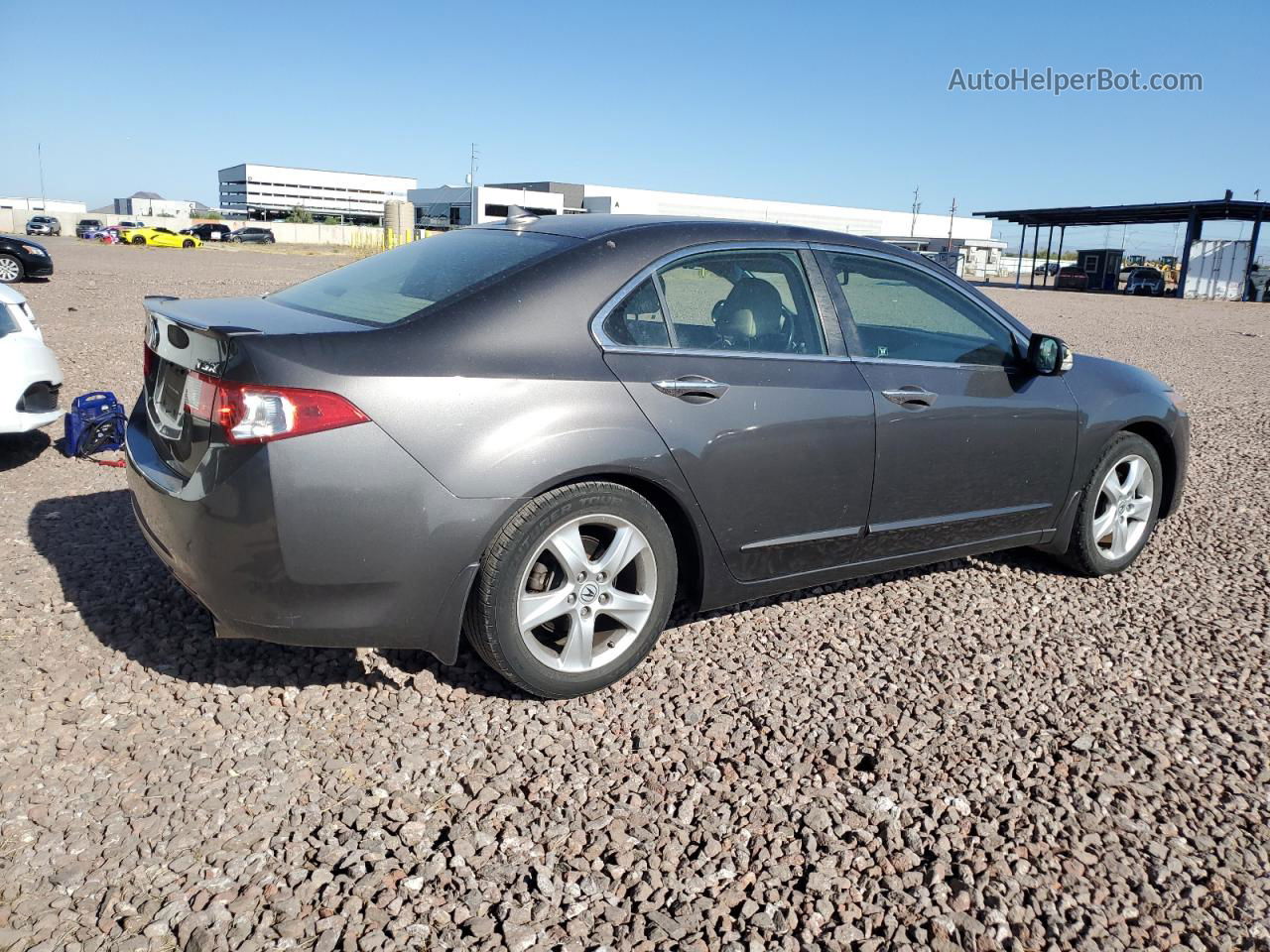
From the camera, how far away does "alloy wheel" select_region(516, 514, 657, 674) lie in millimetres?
3264

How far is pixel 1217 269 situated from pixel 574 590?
2144 inches

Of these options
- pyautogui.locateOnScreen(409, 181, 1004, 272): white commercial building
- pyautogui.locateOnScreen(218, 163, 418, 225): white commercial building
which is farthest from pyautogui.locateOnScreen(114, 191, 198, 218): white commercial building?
pyautogui.locateOnScreen(409, 181, 1004, 272): white commercial building

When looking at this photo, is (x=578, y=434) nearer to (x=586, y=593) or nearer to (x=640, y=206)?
(x=586, y=593)

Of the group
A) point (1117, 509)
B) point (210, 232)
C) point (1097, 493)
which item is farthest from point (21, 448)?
point (210, 232)

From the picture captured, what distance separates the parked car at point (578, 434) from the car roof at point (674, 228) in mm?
16

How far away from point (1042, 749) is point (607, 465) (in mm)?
1695

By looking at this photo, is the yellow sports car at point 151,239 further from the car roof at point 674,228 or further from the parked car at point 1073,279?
the car roof at point 674,228

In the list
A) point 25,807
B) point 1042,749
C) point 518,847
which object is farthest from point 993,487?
point 25,807

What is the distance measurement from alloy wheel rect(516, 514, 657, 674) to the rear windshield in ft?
2.98

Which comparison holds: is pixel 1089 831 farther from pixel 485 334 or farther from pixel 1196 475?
pixel 1196 475

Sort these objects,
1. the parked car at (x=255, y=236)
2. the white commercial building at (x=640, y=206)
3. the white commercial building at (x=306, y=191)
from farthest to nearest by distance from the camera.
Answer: the white commercial building at (x=306, y=191)
the white commercial building at (x=640, y=206)
the parked car at (x=255, y=236)

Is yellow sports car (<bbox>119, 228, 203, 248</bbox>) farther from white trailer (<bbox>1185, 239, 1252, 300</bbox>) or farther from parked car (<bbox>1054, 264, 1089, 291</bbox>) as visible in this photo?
white trailer (<bbox>1185, 239, 1252, 300</bbox>)

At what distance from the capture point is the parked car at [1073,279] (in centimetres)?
5506

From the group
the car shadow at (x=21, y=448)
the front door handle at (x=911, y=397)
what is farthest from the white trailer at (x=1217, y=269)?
the car shadow at (x=21, y=448)
